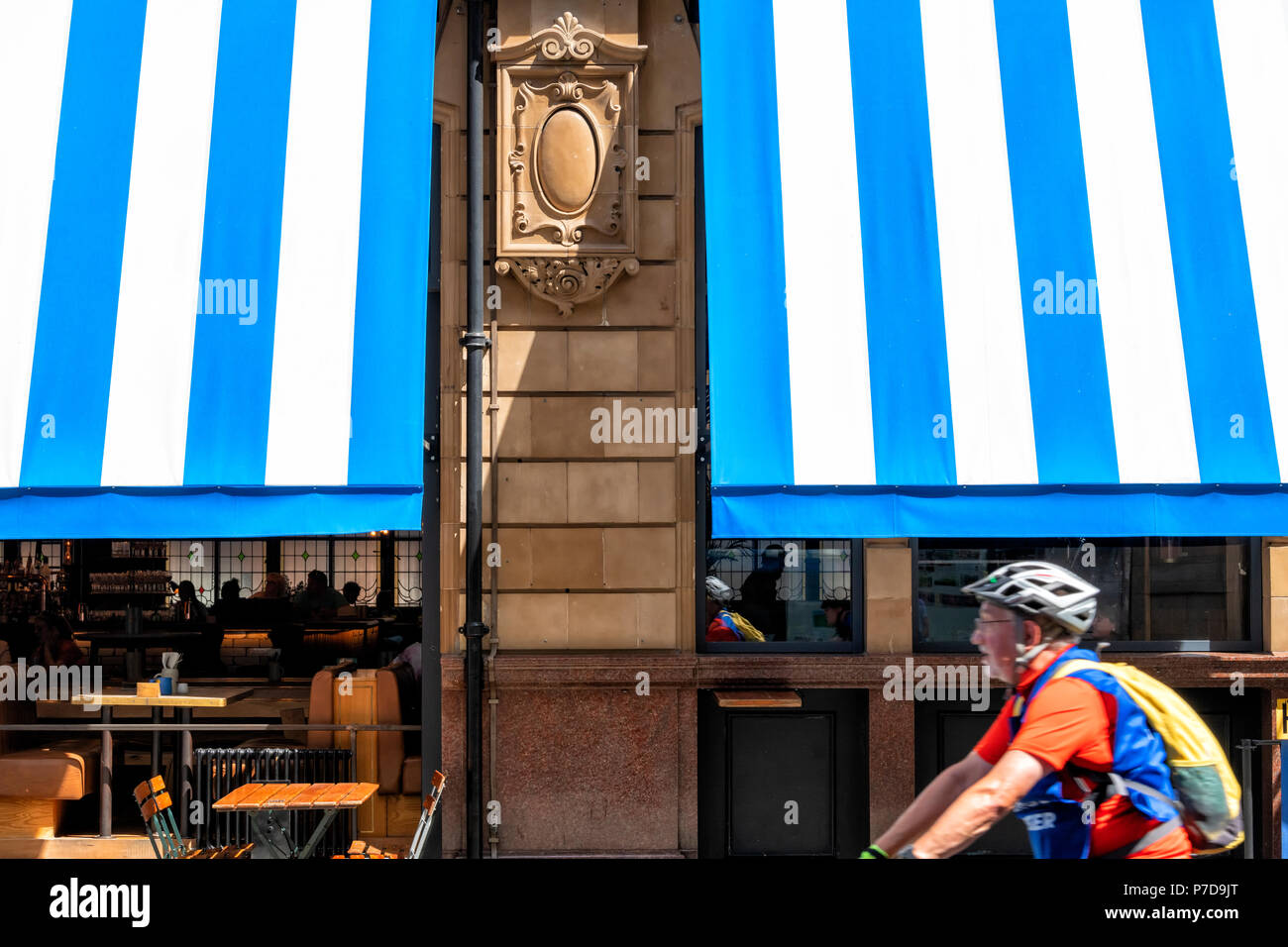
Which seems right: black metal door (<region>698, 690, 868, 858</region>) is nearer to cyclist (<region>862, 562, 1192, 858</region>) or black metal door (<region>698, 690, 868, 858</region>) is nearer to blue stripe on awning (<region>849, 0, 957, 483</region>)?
blue stripe on awning (<region>849, 0, 957, 483</region>)

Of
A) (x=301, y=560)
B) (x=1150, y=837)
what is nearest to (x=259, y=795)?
(x=1150, y=837)

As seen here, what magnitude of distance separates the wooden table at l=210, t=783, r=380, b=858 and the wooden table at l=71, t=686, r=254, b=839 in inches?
43.4

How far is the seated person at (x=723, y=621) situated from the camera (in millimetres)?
7875

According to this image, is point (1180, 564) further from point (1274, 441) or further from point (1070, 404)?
point (1070, 404)

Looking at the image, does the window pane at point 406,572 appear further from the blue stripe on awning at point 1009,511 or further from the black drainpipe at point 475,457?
the blue stripe on awning at point 1009,511

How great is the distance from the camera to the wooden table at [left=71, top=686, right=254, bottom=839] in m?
8.20

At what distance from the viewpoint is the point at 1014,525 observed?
6031 millimetres

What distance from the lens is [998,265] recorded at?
6273mm

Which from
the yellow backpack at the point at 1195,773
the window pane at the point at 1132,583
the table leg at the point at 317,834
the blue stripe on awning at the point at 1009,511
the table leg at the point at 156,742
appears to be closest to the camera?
the yellow backpack at the point at 1195,773

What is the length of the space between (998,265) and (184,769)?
25.6 feet

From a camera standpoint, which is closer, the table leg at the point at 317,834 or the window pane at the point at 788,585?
the table leg at the point at 317,834

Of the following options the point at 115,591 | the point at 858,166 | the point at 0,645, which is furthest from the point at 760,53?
the point at 115,591

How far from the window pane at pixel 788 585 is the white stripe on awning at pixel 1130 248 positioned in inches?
101

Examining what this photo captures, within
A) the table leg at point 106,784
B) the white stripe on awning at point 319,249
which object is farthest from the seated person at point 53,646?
the white stripe on awning at point 319,249
